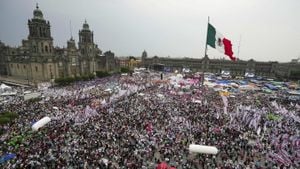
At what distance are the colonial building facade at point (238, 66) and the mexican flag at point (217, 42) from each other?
4923 centimetres

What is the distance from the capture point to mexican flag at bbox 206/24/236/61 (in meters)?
21.0

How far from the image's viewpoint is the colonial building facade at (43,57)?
→ 4638 centimetres

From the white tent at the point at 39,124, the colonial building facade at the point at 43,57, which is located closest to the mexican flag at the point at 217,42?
the white tent at the point at 39,124

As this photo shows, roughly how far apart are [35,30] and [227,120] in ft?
161

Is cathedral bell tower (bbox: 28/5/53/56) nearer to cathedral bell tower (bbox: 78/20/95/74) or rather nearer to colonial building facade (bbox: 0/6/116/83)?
colonial building facade (bbox: 0/6/116/83)

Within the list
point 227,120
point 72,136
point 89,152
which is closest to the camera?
point 89,152

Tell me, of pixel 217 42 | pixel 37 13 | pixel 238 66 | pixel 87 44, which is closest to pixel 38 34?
pixel 37 13

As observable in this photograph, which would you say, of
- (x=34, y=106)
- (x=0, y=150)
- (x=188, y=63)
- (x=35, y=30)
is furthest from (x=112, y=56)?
(x=0, y=150)

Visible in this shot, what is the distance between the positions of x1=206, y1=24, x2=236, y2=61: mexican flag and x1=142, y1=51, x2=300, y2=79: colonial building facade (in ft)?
162

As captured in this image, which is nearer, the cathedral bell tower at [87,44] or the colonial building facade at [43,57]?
the colonial building facade at [43,57]

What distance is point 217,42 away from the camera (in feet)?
69.9

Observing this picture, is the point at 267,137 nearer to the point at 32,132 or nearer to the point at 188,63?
the point at 32,132

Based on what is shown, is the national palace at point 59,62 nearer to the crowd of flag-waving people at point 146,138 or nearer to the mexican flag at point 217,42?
the mexican flag at point 217,42

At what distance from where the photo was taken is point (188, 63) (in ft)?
310
